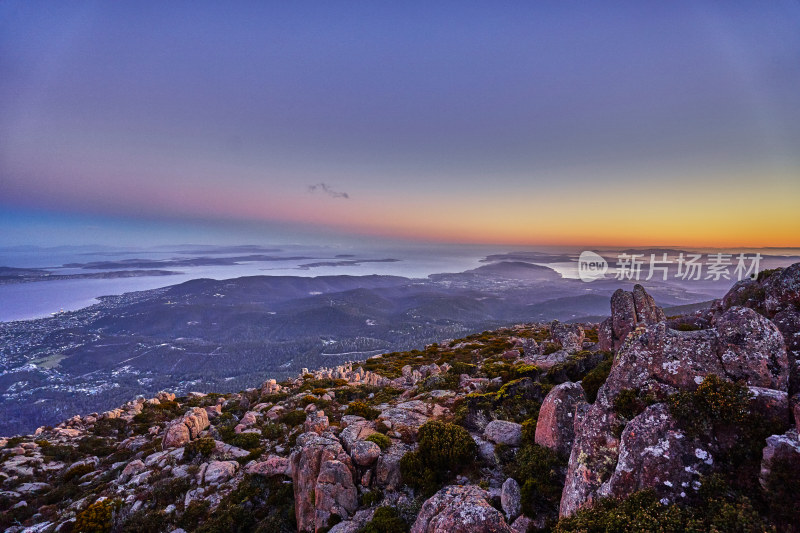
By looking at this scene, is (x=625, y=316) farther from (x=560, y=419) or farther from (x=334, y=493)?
(x=334, y=493)

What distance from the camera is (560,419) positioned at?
1273 centimetres

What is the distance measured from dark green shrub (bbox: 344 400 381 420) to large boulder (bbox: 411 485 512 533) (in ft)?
43.5

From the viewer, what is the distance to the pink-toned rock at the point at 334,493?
532 inches

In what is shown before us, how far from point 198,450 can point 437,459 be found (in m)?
18.4

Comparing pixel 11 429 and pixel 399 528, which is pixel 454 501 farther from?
pixel 11 429

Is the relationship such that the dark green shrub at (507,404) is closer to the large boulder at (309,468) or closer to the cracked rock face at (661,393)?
the large boulder at (309,468)

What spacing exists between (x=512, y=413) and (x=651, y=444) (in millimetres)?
11207

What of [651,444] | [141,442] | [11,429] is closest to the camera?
[651,444]

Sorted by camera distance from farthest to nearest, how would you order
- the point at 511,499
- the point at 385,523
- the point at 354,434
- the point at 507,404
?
the point at 507,404 < the point at 354,434 < the point at 385,523 < the point at 511,499

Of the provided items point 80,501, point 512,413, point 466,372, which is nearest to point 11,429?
point 80,501

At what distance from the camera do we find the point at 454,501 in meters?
9.74

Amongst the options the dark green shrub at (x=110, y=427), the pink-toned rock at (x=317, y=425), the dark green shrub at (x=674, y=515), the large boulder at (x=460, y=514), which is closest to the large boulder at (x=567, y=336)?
the pink-toned rock at (x=317, y=425)

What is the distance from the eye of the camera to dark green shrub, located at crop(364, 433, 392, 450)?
54.7 feet

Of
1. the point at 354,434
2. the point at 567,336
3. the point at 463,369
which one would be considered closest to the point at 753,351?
the point at 354,434
